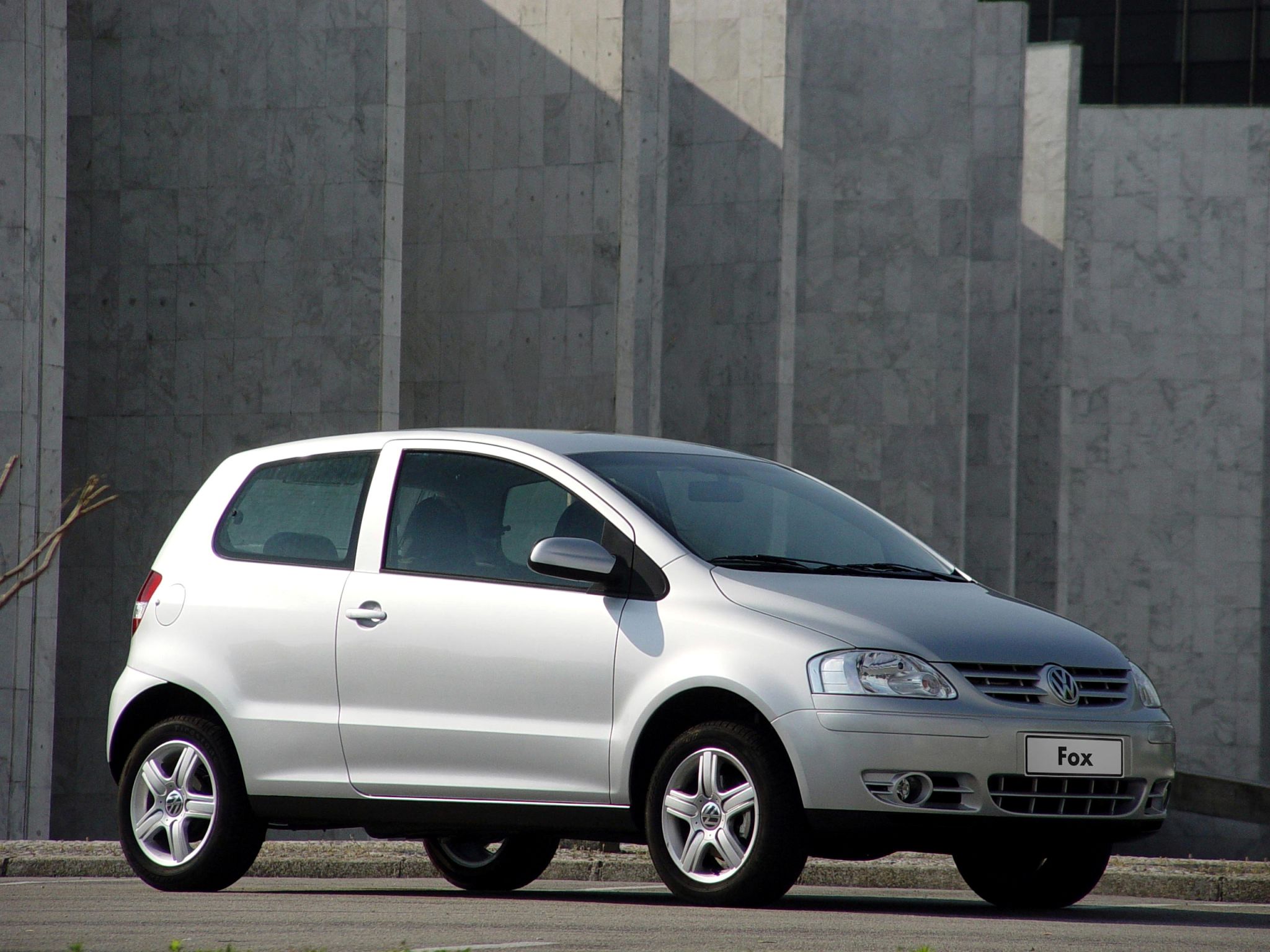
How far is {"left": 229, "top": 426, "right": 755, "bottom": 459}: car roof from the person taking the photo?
25.3 feet

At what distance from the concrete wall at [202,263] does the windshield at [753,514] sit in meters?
13.2

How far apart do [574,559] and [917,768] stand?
1.36 metres

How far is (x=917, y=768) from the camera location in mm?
6586

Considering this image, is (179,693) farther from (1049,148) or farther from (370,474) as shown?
(1049,148)

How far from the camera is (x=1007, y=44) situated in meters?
34.7

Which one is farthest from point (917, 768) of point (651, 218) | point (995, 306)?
point (995, 306)

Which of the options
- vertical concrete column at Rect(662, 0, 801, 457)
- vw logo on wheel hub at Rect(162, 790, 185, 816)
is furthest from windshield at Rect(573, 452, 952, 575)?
vertical concrete column at Rect(662, 0, 801, 457)

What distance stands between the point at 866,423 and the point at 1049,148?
8488 mm

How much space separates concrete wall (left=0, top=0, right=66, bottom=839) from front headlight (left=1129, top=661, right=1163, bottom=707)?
12048mm

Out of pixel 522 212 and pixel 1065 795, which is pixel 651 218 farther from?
pixel 1065 795

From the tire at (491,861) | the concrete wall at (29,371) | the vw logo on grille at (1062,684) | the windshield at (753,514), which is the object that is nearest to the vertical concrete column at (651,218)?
the concrete wall at (29,371)

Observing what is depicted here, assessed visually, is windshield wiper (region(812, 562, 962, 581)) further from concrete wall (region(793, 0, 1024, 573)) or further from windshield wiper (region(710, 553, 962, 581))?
concrete wall (region(793, 0, 1024, 573))

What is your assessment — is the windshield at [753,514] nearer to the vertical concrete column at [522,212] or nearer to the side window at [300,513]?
the side window at [300,513]

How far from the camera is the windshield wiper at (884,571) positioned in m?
7.30
